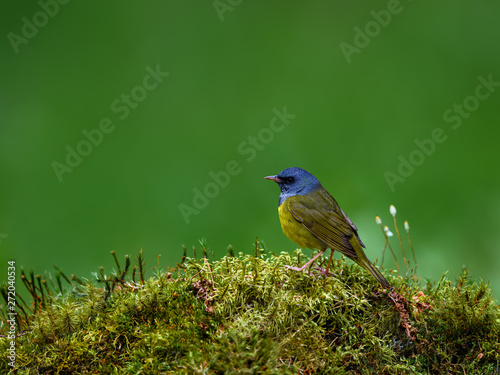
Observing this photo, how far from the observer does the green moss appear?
257 centimetres

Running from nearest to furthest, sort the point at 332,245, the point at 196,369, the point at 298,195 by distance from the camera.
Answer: the point at 196,369 → the point at 332,245 → the point at 298,195

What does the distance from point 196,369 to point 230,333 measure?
227 mm

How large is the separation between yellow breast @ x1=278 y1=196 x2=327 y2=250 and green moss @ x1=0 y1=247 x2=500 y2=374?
0.44 m

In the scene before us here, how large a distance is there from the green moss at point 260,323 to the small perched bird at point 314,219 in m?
0.29

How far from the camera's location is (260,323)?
102 inches

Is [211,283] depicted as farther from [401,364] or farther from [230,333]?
[401,364]

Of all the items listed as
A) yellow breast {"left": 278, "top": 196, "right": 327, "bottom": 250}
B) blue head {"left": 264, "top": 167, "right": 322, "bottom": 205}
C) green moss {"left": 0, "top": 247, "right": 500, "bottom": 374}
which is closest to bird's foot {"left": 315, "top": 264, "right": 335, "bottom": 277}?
green moss {"left": 0, "top": 247, "right": 500, "bottom": 374}

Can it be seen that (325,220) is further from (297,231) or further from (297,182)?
(297,182)

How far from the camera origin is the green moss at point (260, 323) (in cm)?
257

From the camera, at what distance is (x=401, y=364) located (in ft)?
8.78

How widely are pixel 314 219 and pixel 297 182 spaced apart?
1.25 ft

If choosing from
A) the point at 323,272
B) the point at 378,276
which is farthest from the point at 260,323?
the point at 378,276

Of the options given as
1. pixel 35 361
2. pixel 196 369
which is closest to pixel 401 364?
pixel 196 369

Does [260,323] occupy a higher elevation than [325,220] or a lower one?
lower
